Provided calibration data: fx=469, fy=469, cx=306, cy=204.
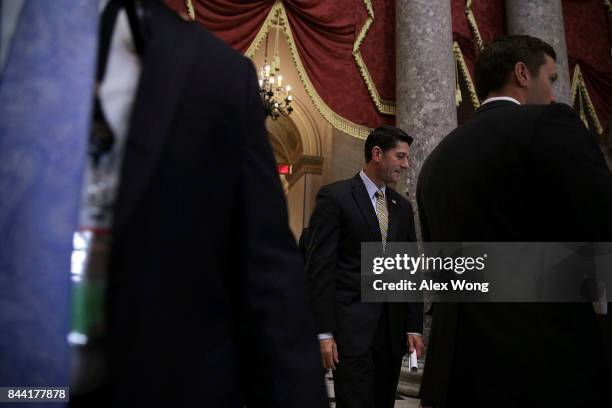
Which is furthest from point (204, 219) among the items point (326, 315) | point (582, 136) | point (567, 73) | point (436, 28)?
point (567, 73)

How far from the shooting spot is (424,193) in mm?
1661

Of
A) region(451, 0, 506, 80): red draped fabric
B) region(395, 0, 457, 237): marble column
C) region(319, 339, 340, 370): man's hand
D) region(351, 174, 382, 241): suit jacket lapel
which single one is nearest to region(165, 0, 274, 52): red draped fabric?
region(395, 0, 457, 237): marble column

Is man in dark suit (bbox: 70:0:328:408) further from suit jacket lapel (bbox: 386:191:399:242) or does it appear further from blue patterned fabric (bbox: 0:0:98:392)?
suit jacket lapel (bbox: 386:191:399:242)

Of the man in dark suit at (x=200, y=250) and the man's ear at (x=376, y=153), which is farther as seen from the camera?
the man's ear at (x=376, y=153)

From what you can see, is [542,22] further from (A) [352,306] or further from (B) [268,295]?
(B) [268,295]

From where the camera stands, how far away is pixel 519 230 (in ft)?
4.28

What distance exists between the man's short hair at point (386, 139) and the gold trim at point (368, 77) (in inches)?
74.7

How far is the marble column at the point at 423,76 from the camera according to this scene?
4250mm

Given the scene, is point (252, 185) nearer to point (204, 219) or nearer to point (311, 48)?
point (204, 219)

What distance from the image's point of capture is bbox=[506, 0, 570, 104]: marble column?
5191 millimetres

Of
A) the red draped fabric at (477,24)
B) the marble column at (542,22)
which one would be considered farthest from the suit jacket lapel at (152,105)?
the marble column at (542,22)

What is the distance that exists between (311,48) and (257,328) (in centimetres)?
407

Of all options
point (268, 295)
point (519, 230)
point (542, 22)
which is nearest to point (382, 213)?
point (519, 230)

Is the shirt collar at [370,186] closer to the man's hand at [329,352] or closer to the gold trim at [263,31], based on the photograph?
the man's hand at [329,352]
